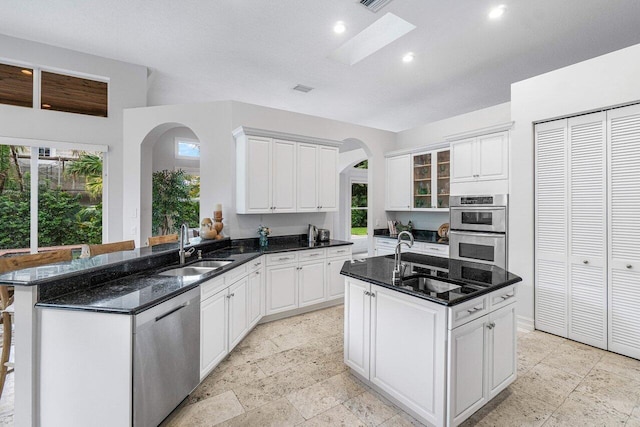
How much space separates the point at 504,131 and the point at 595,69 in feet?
3.24

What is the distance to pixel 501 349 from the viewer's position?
210 cm

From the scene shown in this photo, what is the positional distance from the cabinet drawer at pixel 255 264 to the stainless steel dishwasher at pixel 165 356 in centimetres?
105

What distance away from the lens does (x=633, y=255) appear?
2781 mm

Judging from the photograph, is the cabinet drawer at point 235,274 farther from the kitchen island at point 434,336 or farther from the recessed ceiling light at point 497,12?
the recessed ceiling light at point 497,12

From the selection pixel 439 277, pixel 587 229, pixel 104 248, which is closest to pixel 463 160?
pixel 587 229

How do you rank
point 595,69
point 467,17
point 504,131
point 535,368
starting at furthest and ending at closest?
point 504,131 → point 467,17 → point 595,69 → point 535,368

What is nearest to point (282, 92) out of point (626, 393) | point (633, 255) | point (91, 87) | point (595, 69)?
point (91, 87)

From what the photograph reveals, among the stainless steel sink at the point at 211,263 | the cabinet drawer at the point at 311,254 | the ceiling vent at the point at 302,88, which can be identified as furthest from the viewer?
the ceiling vent at the point at 302,88

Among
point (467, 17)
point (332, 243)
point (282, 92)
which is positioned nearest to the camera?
point (467, 17)

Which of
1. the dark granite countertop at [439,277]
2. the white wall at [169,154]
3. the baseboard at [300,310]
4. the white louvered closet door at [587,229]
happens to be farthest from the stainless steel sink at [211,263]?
the white wall at [169,154]

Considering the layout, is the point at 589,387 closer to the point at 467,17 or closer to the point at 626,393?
the point at 626,393

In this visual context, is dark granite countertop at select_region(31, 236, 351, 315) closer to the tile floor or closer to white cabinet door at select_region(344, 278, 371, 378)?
the tile floor

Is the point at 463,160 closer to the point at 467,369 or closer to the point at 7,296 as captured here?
the point at 467,369

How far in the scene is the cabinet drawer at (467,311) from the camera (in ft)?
5.65
